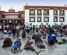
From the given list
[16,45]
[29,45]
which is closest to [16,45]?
[16,45]

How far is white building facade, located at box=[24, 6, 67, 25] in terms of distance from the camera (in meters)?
1.66

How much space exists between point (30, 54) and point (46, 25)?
294mm

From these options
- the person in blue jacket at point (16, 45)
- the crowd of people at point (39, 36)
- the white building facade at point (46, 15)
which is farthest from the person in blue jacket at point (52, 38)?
the person in blue jacket at point (16, 45)

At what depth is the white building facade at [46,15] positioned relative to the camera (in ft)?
5.44

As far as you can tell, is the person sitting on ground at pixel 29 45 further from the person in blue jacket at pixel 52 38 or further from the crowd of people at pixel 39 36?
the person in blue jacket at pixel 52 38

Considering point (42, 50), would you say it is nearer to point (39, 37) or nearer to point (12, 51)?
point (39, 37)

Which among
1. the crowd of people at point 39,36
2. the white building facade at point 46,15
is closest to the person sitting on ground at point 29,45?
the crowd of people at point 39,36

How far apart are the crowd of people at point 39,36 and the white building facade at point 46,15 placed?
0.04 metres

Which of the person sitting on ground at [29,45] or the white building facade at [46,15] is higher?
the white building facade at [46,15]

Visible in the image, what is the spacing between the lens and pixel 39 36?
5.55ft

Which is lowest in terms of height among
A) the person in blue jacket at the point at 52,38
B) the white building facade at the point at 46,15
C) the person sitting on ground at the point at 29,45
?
the person sitting on ground at the point at 29,45

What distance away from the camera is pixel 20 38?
1.67 meters

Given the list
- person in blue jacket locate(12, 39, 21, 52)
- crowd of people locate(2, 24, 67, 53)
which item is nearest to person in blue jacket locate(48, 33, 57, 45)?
crowd of people locate(2, 24, 67, 53)

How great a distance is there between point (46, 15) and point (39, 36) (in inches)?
7.8
